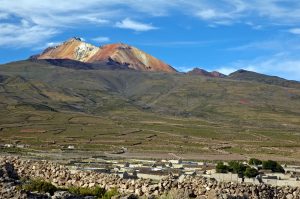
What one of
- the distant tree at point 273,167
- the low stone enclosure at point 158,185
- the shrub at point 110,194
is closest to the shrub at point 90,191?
the shrub at point 110,194

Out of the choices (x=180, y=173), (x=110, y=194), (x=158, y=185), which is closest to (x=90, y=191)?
(x=110, y=194)

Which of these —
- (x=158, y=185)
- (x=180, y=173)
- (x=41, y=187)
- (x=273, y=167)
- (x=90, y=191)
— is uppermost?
(x=158, y=185)

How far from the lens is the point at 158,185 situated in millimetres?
17594

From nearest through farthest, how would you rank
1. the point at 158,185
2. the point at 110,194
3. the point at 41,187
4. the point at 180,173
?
1. the point at 41,187
2. the point at 110,194
3. the point at 158,185
4. the point at 180,173

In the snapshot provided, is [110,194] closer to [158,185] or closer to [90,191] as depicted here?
[90,191]

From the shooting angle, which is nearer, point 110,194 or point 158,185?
point 110,194

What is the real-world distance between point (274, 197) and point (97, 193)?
20.3ft

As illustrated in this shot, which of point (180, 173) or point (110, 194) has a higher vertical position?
point (110, 194)

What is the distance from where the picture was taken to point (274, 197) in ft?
61.8

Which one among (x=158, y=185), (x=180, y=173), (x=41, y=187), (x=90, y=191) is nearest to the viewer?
(x=41, y=187)

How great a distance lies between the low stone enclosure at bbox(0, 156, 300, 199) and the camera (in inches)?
666

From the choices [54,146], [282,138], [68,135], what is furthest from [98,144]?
[282,138]

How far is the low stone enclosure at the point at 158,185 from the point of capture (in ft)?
55.5

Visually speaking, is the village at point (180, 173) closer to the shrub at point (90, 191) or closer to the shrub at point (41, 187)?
the shrub at point (90, 191)
